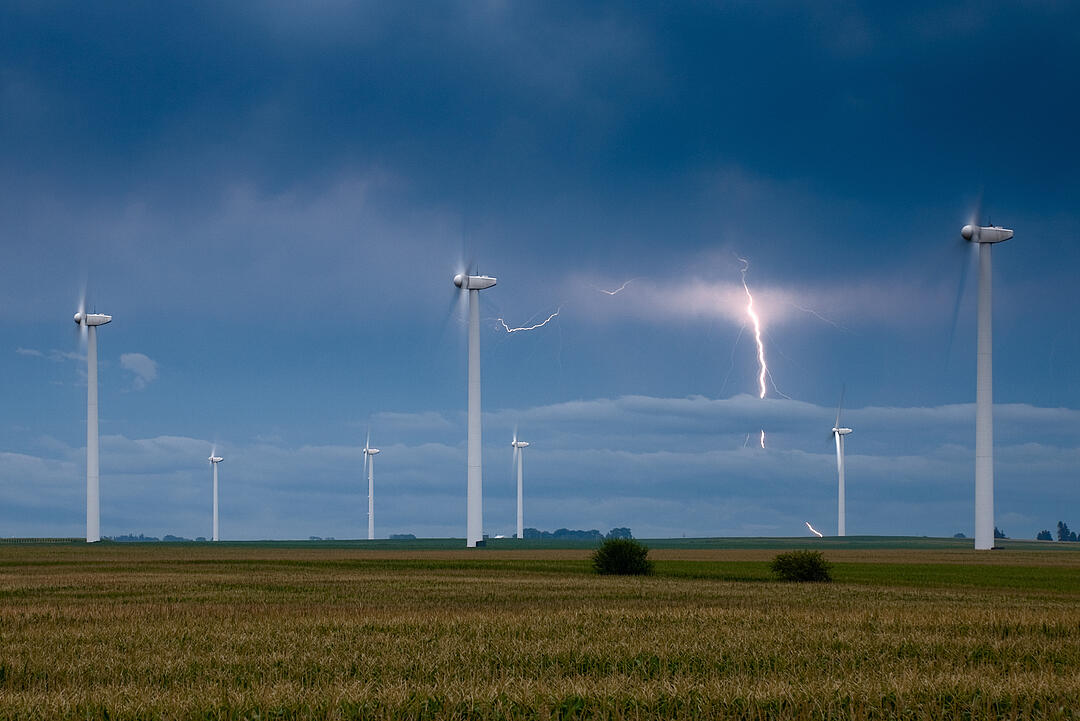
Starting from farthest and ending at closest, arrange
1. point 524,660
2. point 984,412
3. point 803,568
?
point 984,412
point 803,568
point 524,660

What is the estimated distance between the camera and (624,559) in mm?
64938

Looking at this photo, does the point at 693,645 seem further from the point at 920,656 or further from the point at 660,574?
the point at 660,574

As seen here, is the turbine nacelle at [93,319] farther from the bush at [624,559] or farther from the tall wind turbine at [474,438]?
the bush at [624,559]

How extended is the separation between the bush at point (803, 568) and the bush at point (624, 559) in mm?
8806

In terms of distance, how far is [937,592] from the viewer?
4731 cm

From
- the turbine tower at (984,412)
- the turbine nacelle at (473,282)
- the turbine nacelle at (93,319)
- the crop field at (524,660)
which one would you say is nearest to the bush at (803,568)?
the crop field at (524,660)

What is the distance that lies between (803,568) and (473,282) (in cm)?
7769

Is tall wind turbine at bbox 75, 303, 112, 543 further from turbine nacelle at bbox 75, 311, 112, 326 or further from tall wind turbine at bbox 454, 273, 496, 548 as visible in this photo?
tall wind turbine at bbox 454, 273, 496, 548

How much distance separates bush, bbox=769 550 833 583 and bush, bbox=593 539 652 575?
Answer: 881cm

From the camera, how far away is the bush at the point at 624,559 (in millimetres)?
64875

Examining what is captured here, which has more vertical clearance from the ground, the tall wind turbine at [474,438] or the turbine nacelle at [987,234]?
the turbine nacelle at [987,234]

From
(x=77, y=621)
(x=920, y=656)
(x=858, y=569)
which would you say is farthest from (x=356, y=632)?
(x=858, y=569)

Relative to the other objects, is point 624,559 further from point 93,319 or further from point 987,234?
point 93,319

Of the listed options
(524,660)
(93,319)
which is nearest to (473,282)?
(93,319)
